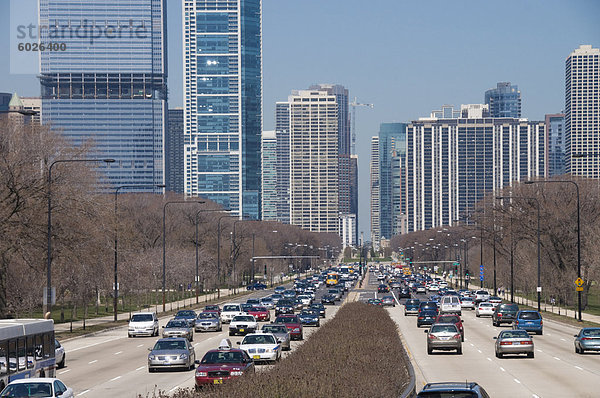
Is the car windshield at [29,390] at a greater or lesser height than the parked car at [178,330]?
greater

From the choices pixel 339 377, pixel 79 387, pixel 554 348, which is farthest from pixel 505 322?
pixel 339 377

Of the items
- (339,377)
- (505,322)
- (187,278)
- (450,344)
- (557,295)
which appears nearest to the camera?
(339,377)

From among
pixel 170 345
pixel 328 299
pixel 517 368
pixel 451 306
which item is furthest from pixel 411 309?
pixel 170 345

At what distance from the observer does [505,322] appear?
2549 inches

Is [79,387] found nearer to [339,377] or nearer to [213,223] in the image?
[339,377]

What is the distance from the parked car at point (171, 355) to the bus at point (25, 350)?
17.4 ft

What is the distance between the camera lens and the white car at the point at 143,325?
5625 cm

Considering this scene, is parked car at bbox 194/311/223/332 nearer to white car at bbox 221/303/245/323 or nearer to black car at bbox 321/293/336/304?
white car at bbox 221/303/245/323

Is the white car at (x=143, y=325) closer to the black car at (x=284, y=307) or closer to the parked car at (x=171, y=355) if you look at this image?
the black car at (x=284, y=307)

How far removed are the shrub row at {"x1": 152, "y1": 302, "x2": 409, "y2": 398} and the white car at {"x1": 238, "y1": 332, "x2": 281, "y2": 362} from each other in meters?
3.87

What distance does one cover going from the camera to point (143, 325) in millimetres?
56188

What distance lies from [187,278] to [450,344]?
76.0 meters

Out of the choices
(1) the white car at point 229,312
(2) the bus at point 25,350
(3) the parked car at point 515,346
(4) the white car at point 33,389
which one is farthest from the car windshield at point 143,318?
(4) the white car at point 33,389

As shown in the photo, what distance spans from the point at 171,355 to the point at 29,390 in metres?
13.9
